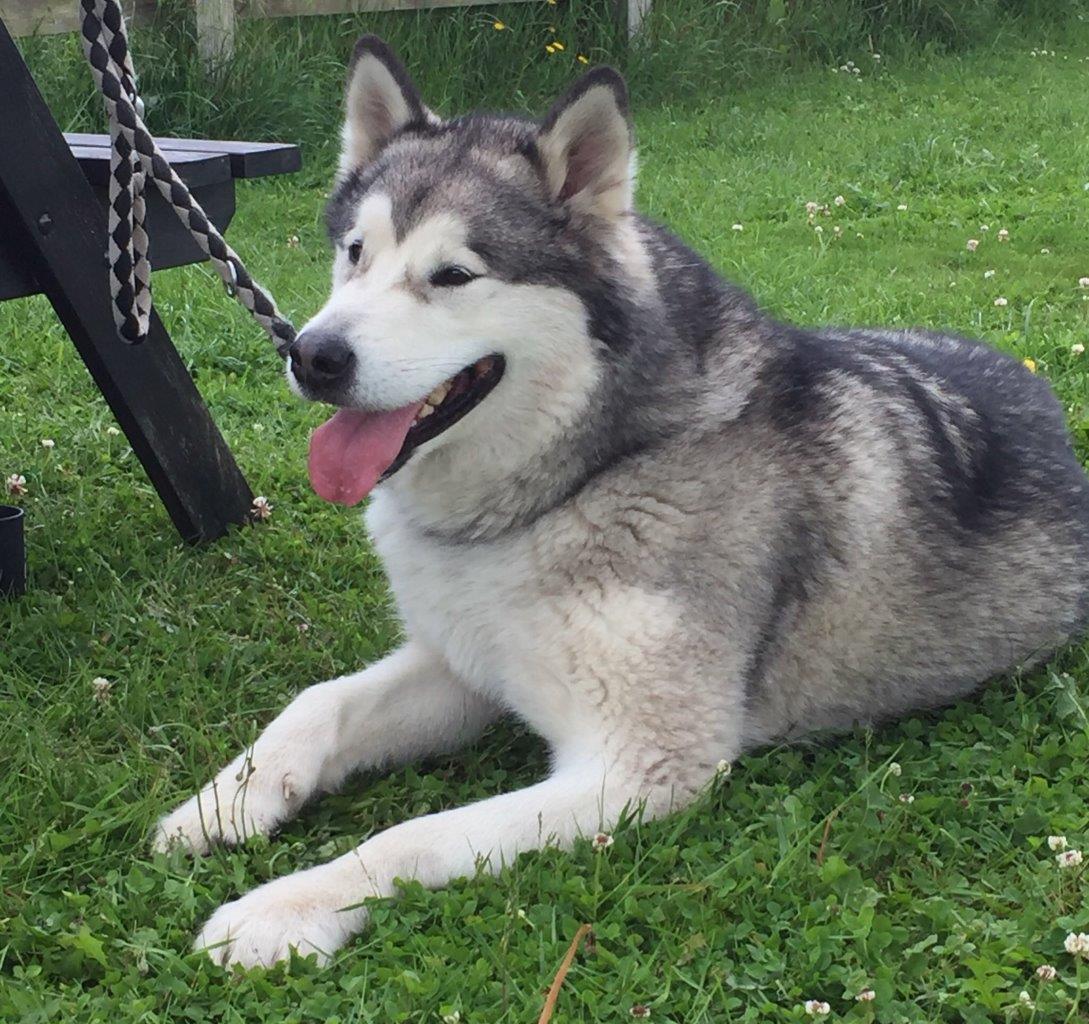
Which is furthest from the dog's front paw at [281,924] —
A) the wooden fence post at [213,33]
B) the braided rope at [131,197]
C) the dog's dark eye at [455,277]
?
the wooden fence post at [213,33]

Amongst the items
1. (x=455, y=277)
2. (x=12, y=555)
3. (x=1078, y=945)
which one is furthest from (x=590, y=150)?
(x=12, y=555)

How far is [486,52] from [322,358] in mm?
7542

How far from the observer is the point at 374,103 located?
3006mm

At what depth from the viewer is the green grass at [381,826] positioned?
6.95ft

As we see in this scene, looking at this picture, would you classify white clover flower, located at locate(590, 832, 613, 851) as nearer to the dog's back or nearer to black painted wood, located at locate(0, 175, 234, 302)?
the dog's back

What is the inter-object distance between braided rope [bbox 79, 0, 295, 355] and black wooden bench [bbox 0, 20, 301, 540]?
19 centimetres

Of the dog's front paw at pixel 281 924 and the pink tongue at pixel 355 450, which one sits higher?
the pink tongue at pixel 355 450

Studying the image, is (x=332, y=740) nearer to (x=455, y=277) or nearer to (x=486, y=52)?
(x=455, y=277)

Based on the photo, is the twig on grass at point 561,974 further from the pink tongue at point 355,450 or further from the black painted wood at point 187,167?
the black painted wood at point 187,167

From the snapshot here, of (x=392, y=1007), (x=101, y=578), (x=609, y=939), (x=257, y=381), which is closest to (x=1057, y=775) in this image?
(x=609, y=939)

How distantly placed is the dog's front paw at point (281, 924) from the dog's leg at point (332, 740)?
258 mm

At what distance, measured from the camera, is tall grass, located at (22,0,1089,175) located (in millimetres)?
8164

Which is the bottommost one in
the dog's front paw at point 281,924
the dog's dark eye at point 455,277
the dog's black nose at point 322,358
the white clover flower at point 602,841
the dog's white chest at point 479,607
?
the white clover flower at point 602,841

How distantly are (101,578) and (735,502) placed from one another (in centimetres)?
177
